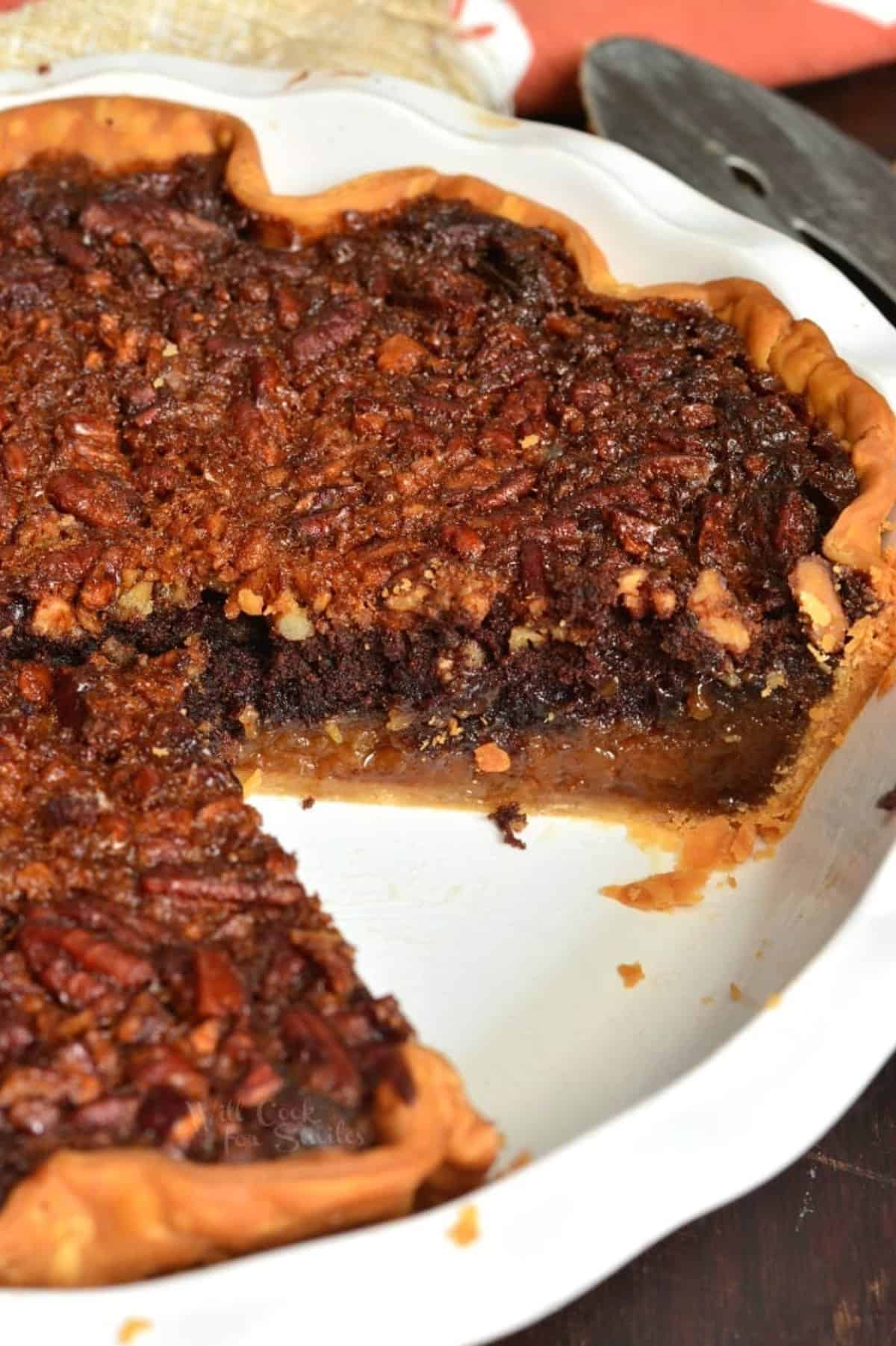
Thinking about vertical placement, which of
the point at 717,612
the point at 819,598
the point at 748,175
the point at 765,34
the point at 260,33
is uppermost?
the point at 765,34

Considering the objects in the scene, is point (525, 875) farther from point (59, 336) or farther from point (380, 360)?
point (59, 336)

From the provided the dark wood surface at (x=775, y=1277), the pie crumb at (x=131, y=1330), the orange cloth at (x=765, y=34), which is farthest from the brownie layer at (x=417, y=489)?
the pie crumb at (x=131, y=1330)

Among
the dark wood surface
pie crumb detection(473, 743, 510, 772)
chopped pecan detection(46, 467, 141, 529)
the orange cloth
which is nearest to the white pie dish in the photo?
pie crumb detection(473, 743, 510, 772)

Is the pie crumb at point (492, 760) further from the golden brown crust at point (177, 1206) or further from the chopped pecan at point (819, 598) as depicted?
the golden brown crust at point (177, 1206)

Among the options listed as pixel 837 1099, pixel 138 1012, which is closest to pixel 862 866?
pixel 837 1099

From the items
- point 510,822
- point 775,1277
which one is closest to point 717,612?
point 510,822

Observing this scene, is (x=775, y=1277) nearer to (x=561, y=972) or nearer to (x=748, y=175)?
(x=561, y=972)
